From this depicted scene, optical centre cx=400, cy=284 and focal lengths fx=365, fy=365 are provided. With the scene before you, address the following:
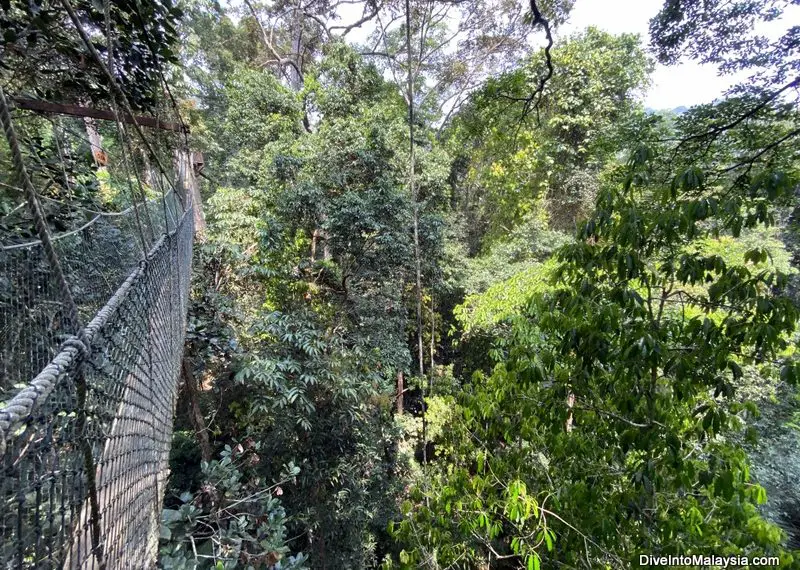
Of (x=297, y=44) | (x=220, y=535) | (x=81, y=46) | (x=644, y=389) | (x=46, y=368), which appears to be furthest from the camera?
(x=297, y=44)

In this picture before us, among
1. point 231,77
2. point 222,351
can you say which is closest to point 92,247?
point 222,351

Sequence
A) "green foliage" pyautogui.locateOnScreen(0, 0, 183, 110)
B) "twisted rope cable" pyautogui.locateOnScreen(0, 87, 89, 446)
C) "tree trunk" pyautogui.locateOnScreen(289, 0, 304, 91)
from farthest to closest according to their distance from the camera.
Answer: "tree trunk" pyautogui.locateOnScreen(289, 0, 304, 91)
"green foliage" pyautogui.locateOnScreen(0, 0, 183, 110)
"twisted rope cable" pyautogui.locateOnScreen(0, 87, 89, 446)

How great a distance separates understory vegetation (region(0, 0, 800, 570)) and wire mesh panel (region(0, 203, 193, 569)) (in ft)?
2.01

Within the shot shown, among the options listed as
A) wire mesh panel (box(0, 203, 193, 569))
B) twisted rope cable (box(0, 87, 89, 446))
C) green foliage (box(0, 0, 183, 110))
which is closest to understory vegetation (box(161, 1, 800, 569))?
wire mesh panel (box(0, 203, 193, 569))

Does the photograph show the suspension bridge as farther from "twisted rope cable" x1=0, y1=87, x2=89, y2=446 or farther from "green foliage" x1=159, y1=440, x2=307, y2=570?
"green foliage" x1=159, y1=440, x2=307, y2=570

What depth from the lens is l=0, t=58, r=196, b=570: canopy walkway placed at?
0.41 metres

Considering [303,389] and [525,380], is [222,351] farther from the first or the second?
[525,380]

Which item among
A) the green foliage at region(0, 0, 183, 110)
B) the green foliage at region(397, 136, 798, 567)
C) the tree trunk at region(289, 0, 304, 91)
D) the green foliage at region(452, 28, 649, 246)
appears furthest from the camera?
the tree trunk at region(289, 0, 304, 91)

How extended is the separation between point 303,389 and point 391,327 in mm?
1271

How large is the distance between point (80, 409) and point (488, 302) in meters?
3.61

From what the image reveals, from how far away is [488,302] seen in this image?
12.6 ft

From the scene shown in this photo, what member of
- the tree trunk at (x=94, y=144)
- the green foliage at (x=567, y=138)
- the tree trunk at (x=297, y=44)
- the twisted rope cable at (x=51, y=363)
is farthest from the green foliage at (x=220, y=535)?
the tree trunk at (x=297, y=44)

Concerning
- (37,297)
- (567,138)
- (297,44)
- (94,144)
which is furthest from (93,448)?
(297,44)

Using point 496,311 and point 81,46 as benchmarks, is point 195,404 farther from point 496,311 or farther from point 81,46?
point 496,311
